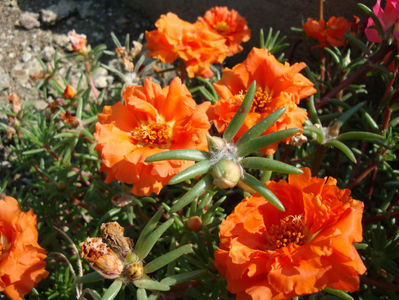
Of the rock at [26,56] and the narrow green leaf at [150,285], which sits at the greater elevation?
the narrow green leaf at [150,285]

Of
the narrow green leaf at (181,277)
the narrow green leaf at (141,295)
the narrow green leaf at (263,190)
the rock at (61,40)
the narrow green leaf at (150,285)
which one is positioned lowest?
→ the rock at (61,40)

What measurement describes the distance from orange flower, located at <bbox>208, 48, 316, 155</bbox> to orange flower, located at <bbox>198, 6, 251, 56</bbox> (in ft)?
2.90

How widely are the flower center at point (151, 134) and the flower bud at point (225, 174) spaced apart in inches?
20.7

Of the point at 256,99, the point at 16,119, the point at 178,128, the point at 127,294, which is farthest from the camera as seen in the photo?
the point at 16,119

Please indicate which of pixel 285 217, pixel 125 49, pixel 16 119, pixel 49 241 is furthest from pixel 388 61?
pixel 16 119

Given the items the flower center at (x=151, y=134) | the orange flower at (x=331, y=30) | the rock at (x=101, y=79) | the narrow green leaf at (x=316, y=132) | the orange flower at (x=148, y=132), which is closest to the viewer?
the orange flower at (x=148, y=132)

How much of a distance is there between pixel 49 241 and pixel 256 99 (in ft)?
4.54

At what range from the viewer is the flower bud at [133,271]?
120 cm

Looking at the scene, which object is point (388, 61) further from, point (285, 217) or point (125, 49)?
point (125, 49)

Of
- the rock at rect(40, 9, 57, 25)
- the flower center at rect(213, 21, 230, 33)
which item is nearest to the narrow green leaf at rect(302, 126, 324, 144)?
the flower center at rect(213, 21, 230, 33)

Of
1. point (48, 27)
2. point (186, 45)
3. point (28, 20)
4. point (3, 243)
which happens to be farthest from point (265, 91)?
point (28, 20)

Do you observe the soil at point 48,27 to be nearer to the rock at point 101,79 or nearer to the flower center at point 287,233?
the rock at point 101,79

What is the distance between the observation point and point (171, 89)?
1484 mm

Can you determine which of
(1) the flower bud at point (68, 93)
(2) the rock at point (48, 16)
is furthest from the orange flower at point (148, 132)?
(2) the rock at point (48, 16)
